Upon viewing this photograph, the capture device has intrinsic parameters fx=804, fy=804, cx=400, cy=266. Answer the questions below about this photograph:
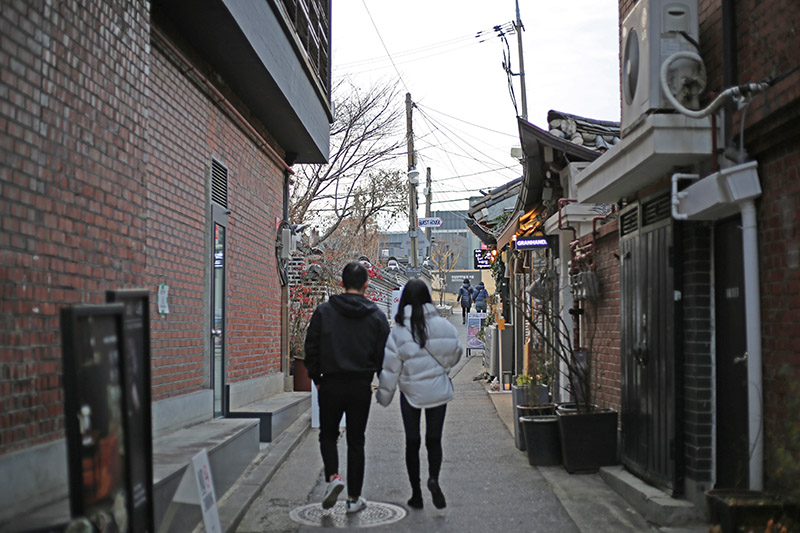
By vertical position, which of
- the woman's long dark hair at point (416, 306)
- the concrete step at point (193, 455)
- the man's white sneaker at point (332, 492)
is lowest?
the man's white sneaker at point (332, 492)

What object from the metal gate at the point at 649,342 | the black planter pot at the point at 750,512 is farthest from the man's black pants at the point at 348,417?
the black planter pot at the point at 750,512

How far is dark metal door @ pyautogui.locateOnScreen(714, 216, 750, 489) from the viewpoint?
17.7 ft

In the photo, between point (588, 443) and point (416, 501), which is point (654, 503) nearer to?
point (588, 443)

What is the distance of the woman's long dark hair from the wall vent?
3.39 m

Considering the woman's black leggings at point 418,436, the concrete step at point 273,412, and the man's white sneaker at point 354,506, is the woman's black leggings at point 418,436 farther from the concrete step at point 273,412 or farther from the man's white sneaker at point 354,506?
the concrete step at point 273,412

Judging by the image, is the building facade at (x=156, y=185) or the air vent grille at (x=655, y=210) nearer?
the building facade at (x=156, y=185)

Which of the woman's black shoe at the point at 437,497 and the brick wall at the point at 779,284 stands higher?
the brick wall at the point at 779,284

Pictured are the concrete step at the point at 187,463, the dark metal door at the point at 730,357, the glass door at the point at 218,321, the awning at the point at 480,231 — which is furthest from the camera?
the awning at the point at 480,231

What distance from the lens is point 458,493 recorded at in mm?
7082

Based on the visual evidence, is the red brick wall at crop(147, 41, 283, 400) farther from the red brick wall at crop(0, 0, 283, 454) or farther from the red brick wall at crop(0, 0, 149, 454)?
the red brick wall at crop(0, 0, 149, 454)

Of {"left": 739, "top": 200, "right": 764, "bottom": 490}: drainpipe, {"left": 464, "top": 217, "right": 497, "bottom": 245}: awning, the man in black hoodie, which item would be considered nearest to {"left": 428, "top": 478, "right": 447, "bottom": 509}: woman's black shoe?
the man in black hoodie

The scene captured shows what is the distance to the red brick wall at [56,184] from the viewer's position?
394 centimetres

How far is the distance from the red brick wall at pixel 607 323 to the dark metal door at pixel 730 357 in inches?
88.0

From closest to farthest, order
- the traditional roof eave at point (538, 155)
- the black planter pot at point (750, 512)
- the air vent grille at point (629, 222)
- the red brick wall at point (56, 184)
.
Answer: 1. the red brick wall at point (56, 184)
2. the black planter pot at point (750, 512)
3. the air vent grille at point (629, 222)
4. the traditional roof eave at point (538, 155)
